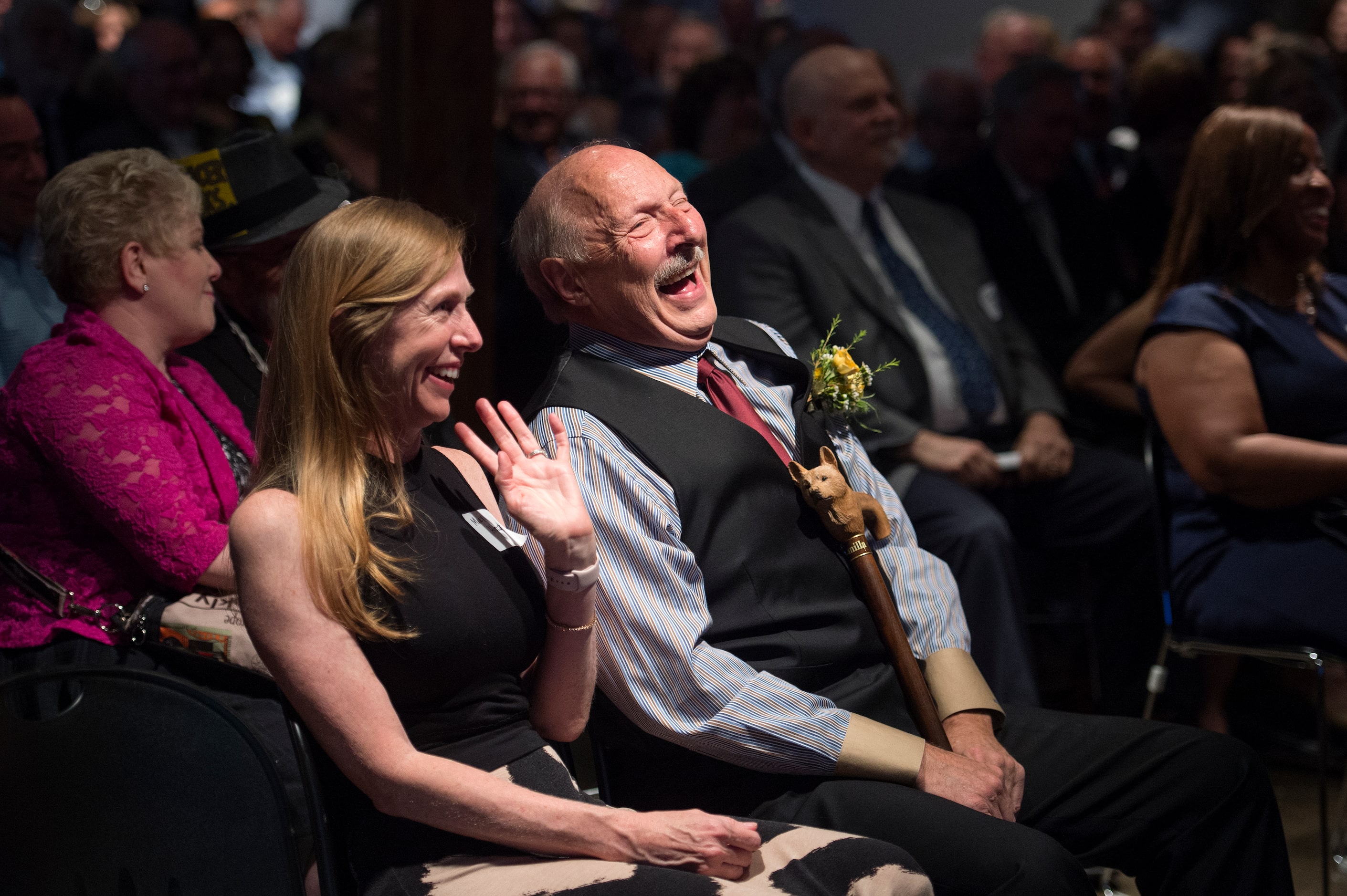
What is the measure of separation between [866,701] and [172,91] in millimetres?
3629

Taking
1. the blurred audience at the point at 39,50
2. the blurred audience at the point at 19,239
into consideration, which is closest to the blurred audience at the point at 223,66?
the blurred audience at the point at 39,50

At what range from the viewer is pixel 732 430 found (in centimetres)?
214

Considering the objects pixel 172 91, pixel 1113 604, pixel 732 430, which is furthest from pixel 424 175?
pixel 1113 604

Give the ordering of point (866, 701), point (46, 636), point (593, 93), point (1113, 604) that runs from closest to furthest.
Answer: point (866, 701), point (46, 636), point (1113, 604), point (593, 93)

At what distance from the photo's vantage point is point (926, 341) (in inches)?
146

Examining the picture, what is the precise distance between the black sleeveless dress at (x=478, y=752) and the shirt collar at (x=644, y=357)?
473 millimetres

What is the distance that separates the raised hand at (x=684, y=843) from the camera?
1.66 m

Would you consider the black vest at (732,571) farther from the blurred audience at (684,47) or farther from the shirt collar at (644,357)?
the blurred audience at (684,47)

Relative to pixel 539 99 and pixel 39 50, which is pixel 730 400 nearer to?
pixel 539 99

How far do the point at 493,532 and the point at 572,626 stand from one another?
0.62ft

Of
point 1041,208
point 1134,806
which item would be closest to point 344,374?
point 1134,806

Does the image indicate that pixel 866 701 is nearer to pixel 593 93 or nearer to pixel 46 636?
pixel 46 636

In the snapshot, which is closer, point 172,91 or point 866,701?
point 866,701

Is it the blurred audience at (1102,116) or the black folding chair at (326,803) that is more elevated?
the blurred audience at (1102,116)
